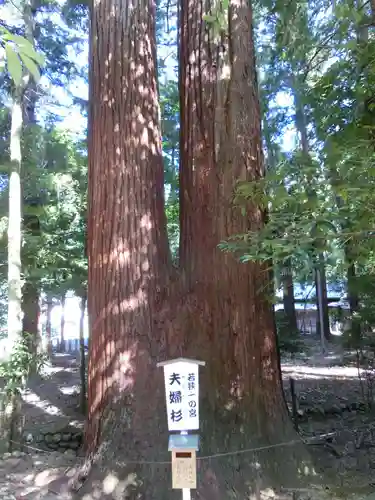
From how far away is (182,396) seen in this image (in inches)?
131

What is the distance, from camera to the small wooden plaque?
10.1 feet

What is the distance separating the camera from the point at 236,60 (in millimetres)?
5121

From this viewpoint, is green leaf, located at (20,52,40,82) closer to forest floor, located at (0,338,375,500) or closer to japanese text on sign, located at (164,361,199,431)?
japanese text on sign, located at (164,361,199,431)

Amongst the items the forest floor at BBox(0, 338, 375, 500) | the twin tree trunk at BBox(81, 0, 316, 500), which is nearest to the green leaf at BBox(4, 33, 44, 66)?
the twin tree trunk at BBox(81, 0, 316, 500)

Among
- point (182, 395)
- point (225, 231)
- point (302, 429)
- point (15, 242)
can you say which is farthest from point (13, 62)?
point (302, 429)

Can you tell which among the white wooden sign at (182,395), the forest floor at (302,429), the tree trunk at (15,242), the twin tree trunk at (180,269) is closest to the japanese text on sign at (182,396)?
the white wooden sign at (182,395)

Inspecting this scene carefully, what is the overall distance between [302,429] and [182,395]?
14.6 ft

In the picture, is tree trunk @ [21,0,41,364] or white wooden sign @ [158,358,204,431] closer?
white wooden sign @ [158,358,204,431]

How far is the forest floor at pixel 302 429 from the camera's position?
454 centimetres

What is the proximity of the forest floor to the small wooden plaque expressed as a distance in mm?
1459

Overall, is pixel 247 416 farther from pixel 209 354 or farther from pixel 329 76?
pixel 329 76

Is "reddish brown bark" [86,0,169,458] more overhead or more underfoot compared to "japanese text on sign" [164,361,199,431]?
more overhead

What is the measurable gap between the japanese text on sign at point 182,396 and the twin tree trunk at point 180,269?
96cm

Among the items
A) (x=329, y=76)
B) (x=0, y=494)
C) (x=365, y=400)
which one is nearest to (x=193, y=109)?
(x=329, y=76)
